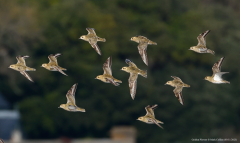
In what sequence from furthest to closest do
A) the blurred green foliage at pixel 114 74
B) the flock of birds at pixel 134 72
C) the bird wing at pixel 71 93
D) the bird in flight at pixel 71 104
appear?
the blurred green foliage at pixel 114 74, the bird in flight at pixel 71 104, the bird wing at pixel 71 93, the flock of birds at pixel 134 72

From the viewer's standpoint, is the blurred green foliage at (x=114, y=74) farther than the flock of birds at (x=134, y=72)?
Yes

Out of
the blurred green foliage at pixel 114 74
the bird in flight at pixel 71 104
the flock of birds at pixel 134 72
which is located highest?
the blurred green foliage at pixel 114 74

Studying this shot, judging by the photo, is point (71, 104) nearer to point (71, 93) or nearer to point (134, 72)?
point (71, 93)

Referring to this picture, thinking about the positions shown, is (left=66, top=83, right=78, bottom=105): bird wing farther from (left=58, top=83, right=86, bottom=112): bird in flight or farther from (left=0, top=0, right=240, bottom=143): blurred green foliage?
(left=0, top=0, right=240, bottom=143): blurred green foliage

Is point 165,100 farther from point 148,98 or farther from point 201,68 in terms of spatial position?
point 201,68

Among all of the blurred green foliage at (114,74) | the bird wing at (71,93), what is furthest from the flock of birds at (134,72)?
the blurred green foliage at (114,74)

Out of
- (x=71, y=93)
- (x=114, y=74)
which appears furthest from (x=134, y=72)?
(x=114, y=74)

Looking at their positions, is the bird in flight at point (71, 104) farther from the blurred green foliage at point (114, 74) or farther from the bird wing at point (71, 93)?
the blurred green foliage at point (114, 74)

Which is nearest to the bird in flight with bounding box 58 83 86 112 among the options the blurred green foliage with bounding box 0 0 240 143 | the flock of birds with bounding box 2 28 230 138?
the flock of birds with bounding box 2 28 230 138
